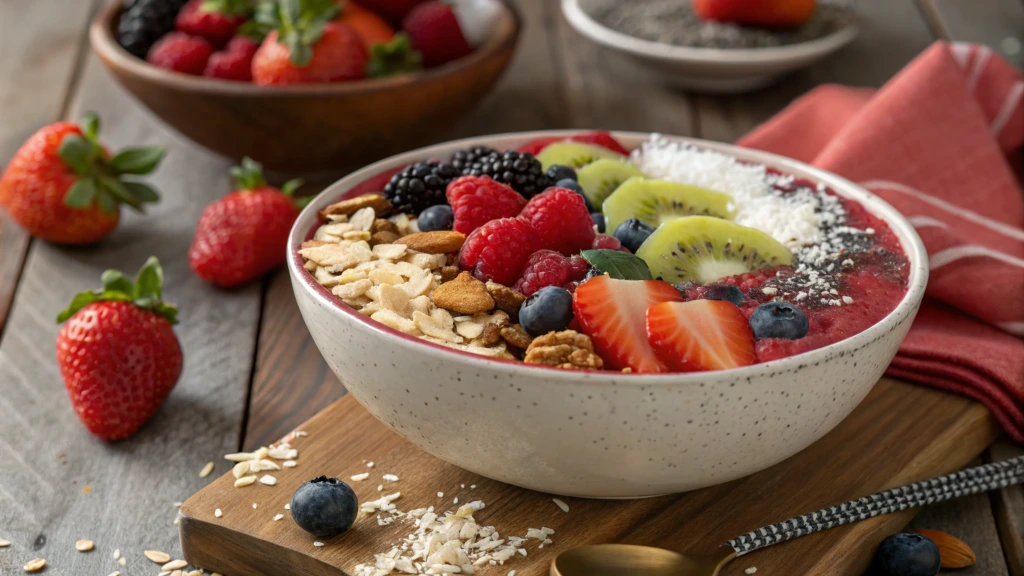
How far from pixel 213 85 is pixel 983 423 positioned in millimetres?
1544

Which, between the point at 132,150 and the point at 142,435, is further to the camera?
the point at 132,150

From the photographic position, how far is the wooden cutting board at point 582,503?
125cm

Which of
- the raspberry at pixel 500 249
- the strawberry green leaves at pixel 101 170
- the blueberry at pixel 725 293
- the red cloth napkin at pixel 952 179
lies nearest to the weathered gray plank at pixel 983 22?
the red cloth napkin at pixel 952 179

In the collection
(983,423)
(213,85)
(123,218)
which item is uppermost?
(213,85)

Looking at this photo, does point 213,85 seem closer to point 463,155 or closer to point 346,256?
point 463,155

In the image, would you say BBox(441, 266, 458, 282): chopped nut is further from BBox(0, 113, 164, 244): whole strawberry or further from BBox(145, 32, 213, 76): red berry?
BBox(145, 32, 213, 76): red berry

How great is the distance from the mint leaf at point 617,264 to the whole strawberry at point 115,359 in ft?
2.34

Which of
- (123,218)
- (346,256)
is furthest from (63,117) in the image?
(346,256)

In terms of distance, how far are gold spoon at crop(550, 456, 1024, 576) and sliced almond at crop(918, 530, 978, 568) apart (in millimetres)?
48

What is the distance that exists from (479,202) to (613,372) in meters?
0.41

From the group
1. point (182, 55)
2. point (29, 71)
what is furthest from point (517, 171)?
point (29, 71)

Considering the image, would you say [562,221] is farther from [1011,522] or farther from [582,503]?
[1011,522]

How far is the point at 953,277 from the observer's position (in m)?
1.72

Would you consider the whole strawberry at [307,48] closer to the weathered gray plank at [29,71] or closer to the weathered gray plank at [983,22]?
the weathered gray plank at [29,71]
